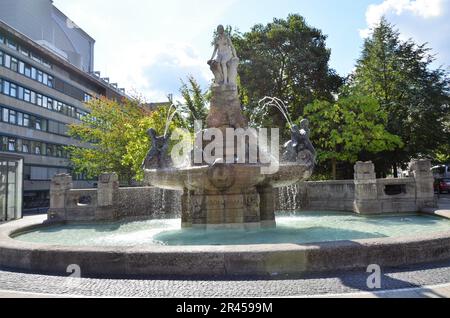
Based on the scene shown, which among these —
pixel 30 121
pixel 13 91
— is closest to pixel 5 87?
pixel 13 91

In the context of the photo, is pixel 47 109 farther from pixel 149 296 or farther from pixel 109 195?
pixel 149 296

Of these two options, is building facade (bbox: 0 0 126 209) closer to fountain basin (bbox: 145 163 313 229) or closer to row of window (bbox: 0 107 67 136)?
row of window (bbox: 0 107 67 136)

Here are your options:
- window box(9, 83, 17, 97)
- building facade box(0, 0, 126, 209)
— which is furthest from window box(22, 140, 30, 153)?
window box(9, 83, 17, 97)

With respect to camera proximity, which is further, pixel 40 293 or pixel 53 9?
pixel 53 9

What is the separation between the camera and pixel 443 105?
31.6 metres

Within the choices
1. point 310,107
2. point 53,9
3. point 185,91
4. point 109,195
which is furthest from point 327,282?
point 53,9

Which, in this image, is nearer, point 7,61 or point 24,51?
point 7,61

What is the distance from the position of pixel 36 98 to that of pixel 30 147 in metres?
5.89

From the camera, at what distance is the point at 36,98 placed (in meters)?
47.3

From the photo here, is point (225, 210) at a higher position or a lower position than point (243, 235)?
higher

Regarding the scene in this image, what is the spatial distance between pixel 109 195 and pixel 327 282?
12260mm

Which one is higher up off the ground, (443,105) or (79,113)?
(79,113)

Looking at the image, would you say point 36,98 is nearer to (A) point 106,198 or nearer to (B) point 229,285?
(A) point 106,198

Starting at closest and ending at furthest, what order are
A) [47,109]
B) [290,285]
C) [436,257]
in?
1. [290,285]
2. [436,257]
3. [47,109]
